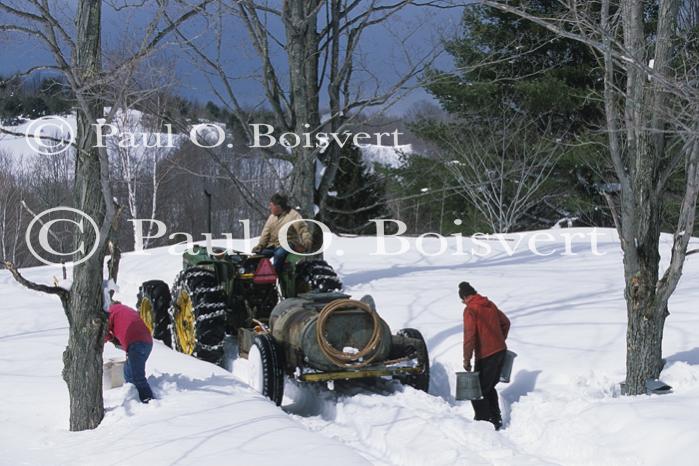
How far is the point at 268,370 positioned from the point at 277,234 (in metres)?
2.67

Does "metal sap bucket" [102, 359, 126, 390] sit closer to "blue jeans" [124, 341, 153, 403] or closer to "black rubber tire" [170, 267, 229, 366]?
"blue jeans" [124, 341, 153, 403]

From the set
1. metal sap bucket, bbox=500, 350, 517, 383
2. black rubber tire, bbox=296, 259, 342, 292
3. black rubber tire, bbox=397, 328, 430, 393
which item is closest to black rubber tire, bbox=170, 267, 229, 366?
black rubber tire, bbox=296, 259, 342, 292

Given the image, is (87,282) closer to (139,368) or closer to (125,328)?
(125,328)

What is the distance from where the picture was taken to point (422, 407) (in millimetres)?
7605

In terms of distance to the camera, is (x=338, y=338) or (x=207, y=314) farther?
(x=207, y=314)

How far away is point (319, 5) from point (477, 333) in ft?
22.2

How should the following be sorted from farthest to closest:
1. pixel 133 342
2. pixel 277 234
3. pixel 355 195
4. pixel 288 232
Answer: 1. pixel 355 195
2. pixel 277 234
3. pixel 288 232
4. pixel 133 342

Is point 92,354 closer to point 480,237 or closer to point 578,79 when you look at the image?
point 480,237

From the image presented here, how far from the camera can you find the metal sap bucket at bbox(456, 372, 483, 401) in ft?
25.2

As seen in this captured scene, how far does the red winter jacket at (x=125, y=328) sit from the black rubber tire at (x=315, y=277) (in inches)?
103

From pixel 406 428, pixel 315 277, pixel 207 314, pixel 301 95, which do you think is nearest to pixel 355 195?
pixel 301 95

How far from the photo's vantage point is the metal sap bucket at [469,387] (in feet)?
25.2

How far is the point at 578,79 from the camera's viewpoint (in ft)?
86.3

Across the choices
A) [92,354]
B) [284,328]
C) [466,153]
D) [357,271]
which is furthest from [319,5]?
[466,153]
